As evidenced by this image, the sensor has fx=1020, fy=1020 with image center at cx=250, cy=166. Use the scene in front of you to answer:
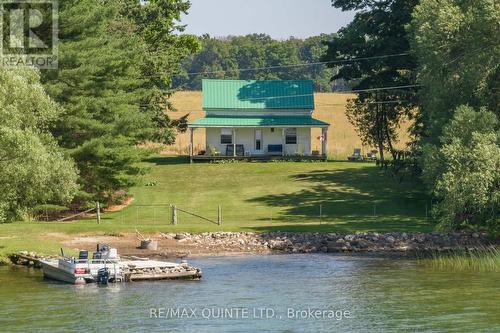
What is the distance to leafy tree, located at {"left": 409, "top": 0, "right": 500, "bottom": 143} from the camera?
52781mm

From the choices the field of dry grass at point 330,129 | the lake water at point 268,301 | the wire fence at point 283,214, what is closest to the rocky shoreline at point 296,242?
the wire fence at point 283,214

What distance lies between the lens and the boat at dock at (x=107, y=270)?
43844 mm

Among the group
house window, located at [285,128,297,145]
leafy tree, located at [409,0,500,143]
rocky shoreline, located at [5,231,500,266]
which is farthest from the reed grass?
house window, located at [285,128,297,145]

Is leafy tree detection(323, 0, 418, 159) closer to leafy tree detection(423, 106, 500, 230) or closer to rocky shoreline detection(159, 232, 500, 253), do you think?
rocky shoreline detection(159, 232, 500, 253)

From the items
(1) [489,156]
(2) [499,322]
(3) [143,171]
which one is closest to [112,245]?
(3) [143,171]

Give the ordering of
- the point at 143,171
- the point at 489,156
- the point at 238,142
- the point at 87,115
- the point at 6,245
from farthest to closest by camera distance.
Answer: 1. the point at 238,142
2. the point at 143,171
3. the point at 87,115
4. the point at 6,245
5. the point at 489,156

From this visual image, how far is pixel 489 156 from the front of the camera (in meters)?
48.7

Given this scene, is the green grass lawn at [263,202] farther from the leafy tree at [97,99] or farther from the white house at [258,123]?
the white house at [258,123]

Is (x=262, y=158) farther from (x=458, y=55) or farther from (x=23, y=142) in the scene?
(x=23, y=142)

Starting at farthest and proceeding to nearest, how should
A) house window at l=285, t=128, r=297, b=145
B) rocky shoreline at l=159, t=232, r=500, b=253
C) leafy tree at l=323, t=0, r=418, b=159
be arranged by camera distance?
house window at l=285, t=128, r=297, b=145
leafy tree at l=323, t=0, r=418, b=159
rocky shoreline at l=159, t=232, r=500, b=253

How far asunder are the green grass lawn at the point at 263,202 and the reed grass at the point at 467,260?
6.56 metres

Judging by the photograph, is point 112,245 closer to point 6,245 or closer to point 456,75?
point 6,245

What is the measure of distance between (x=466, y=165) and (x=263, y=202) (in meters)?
25.0

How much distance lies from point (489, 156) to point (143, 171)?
1100 inches
